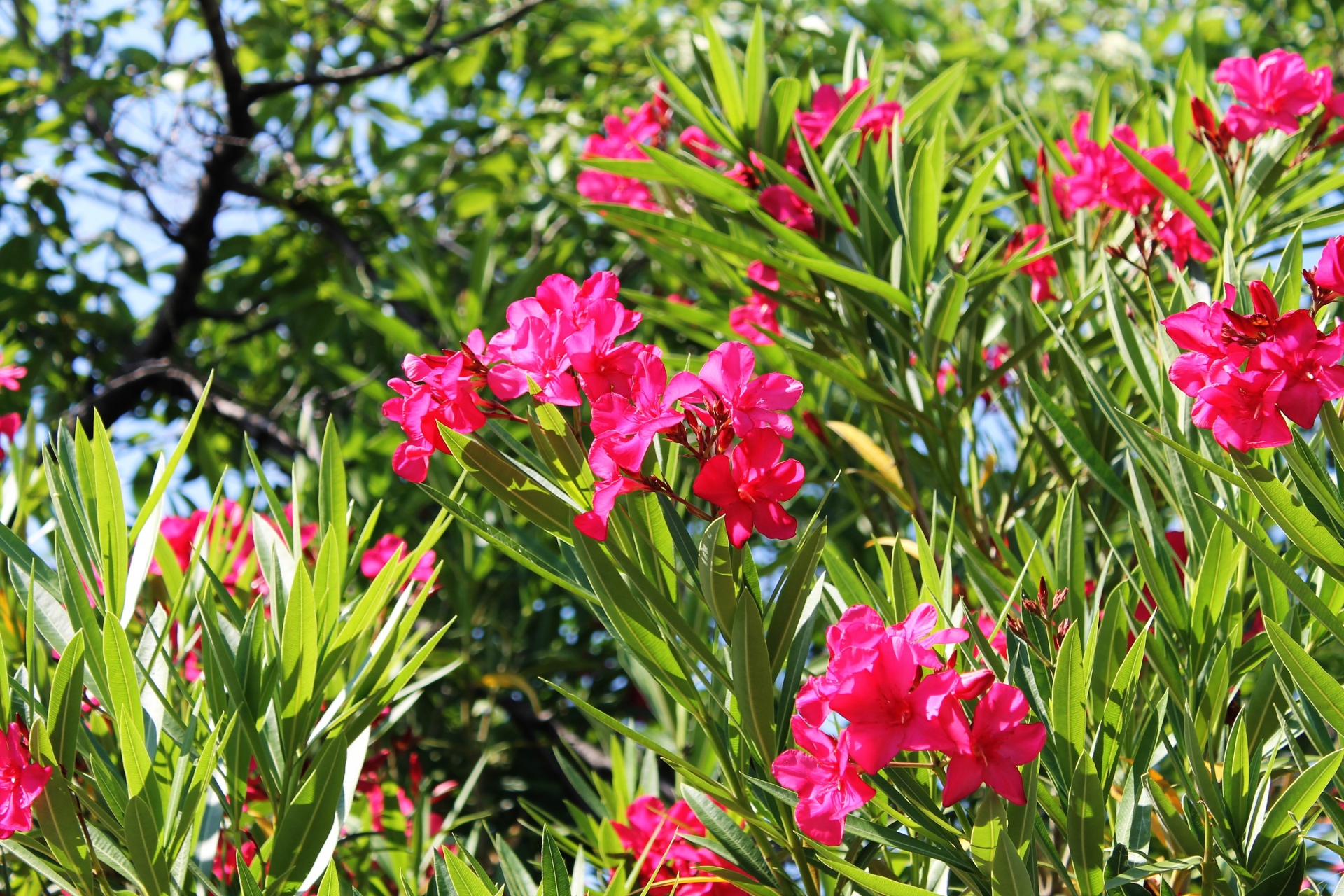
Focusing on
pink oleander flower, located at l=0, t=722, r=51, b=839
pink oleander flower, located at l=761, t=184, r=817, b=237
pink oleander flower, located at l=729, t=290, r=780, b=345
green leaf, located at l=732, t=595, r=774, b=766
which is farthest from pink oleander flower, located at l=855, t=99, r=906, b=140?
pink oleander flower, located at l=0, t=722, r=51, b=839

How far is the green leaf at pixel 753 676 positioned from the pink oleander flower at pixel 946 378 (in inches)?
20.2

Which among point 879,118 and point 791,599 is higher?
point 879,118

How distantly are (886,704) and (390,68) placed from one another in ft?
6.15

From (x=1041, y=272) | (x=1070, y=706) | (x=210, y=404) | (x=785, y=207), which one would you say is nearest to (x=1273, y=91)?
(x=1041, y=272)

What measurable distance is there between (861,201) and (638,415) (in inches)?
24.1

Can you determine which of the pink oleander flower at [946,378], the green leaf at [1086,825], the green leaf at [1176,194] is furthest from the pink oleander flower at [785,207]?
the green leaf at [1086,825]

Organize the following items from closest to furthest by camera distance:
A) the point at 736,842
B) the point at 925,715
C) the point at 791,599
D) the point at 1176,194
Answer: the point at 925,715
the point at 791,599
the point at 736,842
the point at 1176,194

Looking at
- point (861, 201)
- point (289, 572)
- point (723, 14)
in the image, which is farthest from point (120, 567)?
point (723, 14)

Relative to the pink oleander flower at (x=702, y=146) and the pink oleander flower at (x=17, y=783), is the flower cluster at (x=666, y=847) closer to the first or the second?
the pink oleander flower at (x=17, y=783)

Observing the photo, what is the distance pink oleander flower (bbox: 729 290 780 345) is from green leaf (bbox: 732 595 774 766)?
59cm

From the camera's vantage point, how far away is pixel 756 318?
1.26 m

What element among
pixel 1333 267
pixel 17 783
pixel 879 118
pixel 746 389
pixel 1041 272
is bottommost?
pixel 17 783

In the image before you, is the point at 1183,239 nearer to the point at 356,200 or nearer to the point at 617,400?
the point at 617,400

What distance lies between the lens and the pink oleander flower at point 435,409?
713 mm
